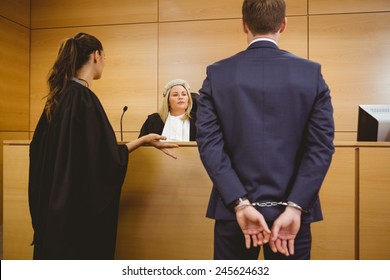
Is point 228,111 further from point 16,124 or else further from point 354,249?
point 16,124

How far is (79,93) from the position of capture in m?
1.63

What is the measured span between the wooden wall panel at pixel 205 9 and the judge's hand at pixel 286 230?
338cm

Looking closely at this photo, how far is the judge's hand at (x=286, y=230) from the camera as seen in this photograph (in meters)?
1.04

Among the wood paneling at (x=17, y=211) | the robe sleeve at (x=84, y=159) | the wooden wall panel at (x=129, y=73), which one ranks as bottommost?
the wood paneling at (x=17, y=211)

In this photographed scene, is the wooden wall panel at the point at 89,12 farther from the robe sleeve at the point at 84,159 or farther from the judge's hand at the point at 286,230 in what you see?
the judge's hand at the point at 286,230

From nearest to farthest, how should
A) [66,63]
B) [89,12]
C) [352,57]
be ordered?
[66,63] → [352,57] → [89,12]

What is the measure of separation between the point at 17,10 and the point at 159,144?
3.47 m

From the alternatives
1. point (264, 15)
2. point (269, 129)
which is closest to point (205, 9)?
point (264, 15)

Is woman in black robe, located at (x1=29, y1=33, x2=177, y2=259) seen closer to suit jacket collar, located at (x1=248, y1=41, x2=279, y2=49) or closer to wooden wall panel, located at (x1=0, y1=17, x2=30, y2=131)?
suit jacket collar, located at (x1=248, y1=41, x2=279, y2=49)

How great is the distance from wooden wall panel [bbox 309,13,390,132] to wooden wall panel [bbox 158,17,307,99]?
0.35 meters

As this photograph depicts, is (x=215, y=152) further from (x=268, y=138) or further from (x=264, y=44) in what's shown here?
(x=264, y=44)

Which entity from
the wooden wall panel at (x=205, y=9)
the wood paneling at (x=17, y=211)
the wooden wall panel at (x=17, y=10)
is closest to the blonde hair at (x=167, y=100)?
the wooden wall panel at (x=205, y=9)

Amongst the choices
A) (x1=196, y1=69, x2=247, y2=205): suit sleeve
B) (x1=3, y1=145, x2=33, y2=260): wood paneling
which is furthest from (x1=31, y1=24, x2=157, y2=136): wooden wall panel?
(x1=196, y1=69, x2=247, y2=205): suit sleeve

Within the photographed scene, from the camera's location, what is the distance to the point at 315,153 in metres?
1.06
